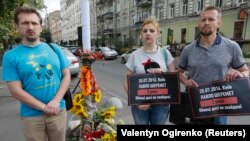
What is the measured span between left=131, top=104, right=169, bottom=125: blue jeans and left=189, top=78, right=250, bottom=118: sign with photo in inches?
16.7

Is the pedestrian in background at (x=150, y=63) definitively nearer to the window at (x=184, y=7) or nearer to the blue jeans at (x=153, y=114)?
the blue jeans at (x=153, y=114)

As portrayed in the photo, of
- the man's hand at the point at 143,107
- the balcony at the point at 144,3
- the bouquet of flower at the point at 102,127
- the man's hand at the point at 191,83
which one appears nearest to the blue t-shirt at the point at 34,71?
the man's hand at the point at 143,107

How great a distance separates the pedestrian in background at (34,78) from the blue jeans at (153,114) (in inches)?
36.9

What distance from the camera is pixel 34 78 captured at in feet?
8.77

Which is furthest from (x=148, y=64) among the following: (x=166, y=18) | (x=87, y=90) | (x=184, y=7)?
(x=166, y=18)

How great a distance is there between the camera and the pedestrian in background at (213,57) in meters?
2.85

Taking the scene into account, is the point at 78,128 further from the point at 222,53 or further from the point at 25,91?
the point at 222,53

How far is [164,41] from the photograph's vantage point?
33.9 metres

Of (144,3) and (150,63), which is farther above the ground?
(144,3)

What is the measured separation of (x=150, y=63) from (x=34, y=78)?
126 cm

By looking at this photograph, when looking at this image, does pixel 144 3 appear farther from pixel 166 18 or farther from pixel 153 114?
pixel 153 114

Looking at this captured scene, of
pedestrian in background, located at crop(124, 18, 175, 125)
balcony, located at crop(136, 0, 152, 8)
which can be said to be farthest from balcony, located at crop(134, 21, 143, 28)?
pedestrian in background, located at crop(124, 18, 175, 125)

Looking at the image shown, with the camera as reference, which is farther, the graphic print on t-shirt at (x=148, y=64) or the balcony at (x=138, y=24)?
the balcony at (x=138, y=24)

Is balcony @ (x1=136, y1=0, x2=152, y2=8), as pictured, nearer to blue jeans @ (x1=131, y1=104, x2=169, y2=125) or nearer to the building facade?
the building facade
